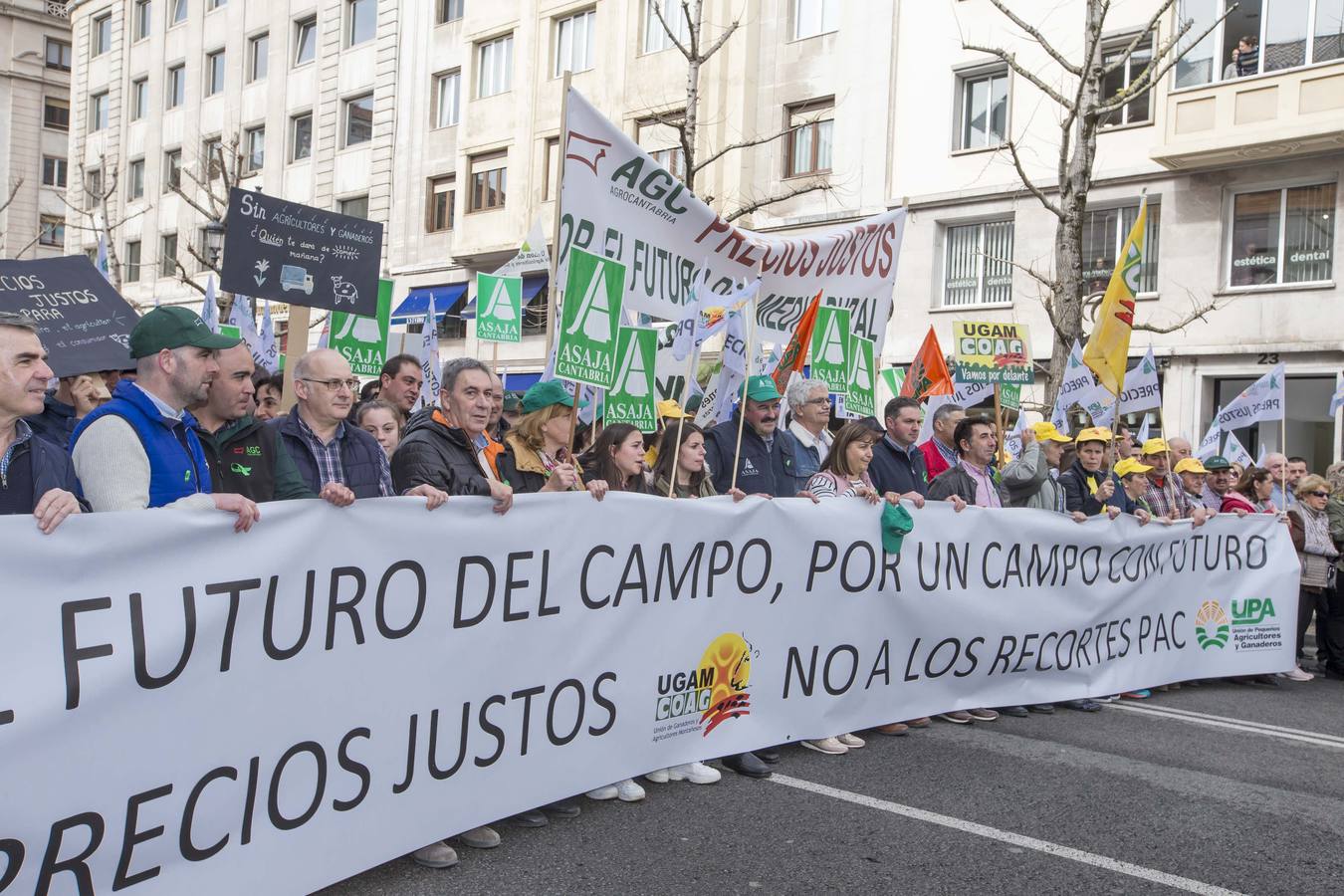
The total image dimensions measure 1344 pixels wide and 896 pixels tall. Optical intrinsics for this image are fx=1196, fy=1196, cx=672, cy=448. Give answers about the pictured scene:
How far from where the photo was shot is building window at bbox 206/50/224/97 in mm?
35969

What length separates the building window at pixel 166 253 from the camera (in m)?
36.7

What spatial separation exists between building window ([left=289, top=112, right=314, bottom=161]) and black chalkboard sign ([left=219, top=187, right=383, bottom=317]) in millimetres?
26809

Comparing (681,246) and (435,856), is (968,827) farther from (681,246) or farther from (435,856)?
(681,246)

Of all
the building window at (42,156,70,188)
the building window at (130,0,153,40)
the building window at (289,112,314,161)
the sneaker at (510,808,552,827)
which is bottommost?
the sneaker at (510,808,552,827)

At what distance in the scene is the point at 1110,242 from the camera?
61.4 feet

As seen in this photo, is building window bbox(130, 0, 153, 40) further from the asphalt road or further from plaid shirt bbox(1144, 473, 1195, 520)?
the asphalt road

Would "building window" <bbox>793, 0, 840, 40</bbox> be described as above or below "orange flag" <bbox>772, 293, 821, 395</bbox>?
above

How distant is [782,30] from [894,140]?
3.56 m

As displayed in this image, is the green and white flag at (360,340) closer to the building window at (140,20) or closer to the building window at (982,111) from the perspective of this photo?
the building window at (982,111)

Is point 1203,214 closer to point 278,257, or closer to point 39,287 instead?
point 278,257

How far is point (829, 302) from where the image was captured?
8086 millimetres

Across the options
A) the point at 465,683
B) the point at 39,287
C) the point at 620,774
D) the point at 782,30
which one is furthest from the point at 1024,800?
the point at 782,30

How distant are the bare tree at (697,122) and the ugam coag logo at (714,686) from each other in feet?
30.3

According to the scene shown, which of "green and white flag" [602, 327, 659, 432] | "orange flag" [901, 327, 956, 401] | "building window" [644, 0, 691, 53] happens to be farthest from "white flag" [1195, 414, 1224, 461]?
"building window" [644, 0, 691, 53]
